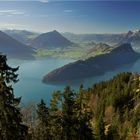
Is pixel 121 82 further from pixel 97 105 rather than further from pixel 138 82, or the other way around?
pixel 97 105

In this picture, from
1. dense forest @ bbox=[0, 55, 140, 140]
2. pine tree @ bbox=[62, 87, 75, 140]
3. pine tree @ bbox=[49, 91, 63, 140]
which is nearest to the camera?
dense forest @ bbox=[0, 55, 140, 140]

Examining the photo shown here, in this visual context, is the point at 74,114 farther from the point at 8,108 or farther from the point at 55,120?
the point at 8,108

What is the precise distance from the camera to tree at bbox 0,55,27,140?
27.7m

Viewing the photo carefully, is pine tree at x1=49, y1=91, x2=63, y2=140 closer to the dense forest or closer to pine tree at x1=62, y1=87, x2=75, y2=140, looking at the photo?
the dense forest

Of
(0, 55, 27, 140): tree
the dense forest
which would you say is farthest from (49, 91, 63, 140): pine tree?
(0, 55, 27, 140): tree

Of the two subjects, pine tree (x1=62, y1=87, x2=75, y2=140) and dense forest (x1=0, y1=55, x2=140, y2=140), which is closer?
dense forest (x1=0, y1=55, x2=140, y2=140)

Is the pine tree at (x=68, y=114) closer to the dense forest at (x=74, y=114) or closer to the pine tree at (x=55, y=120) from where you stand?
the dense forest at (x=74, y=114)

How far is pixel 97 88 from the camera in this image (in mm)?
153000

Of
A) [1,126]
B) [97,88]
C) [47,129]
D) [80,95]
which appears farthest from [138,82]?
[1,126]

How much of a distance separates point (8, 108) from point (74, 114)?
90.8 ft

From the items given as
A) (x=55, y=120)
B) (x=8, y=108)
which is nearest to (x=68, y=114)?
(x=55, y=120)

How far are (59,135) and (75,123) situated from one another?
3.14 m

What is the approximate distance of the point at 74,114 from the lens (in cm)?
5509

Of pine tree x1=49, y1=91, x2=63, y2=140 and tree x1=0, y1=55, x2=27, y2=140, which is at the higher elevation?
tree x1=0, y1=55, x2=27, y2=140
